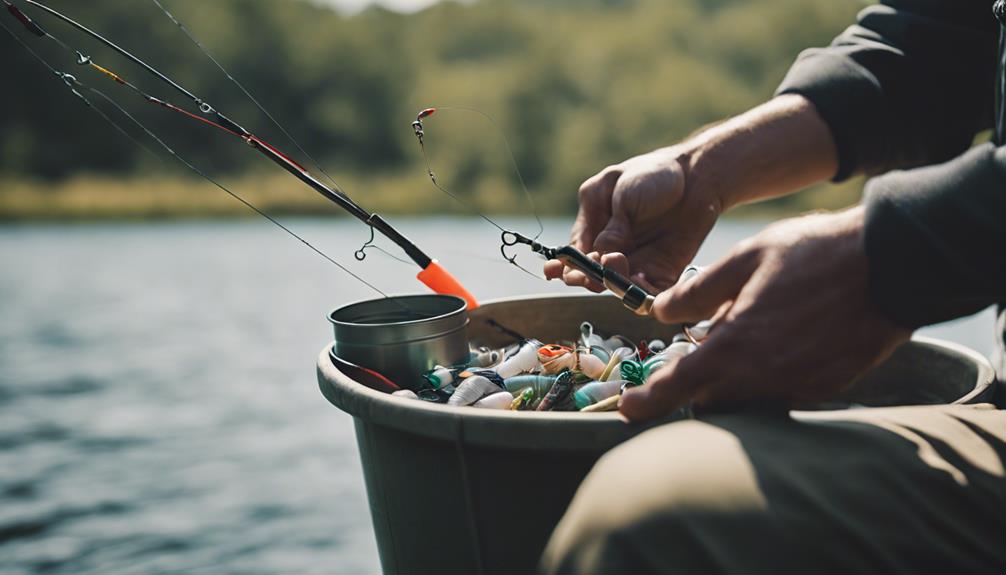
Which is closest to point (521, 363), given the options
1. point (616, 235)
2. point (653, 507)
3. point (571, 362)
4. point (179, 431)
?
point (571, 362)

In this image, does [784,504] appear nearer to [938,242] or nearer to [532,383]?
[938,242]

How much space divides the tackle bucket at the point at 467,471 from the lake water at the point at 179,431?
0.46 m

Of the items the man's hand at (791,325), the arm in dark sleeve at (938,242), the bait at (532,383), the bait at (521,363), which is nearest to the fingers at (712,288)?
the man's hand at (791,325)

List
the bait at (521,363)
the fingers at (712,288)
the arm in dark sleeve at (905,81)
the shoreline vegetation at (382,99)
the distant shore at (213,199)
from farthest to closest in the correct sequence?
the shoreline vegetation at (382,99) → the distant shore at (213,199) → the bait at (521,363) → the arm in dark sleeve at (905,81) → the fingers at (712,288)

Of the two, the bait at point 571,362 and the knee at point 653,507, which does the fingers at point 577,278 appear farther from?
the knee at point 653,507

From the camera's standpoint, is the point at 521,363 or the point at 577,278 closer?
the point at 577,278

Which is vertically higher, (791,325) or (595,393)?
(791,325)

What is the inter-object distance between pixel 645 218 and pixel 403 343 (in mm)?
471

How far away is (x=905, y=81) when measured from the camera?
124cm

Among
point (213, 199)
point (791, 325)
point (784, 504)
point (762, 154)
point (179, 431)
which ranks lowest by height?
point (179, 431)

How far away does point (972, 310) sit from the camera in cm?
76

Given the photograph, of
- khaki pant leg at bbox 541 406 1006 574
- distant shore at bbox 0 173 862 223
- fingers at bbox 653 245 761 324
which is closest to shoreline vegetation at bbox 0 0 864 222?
distant shore at bbox 0 173 862 223

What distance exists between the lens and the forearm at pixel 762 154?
4.16 ft

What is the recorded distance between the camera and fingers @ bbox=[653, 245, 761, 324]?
78 centimetres
